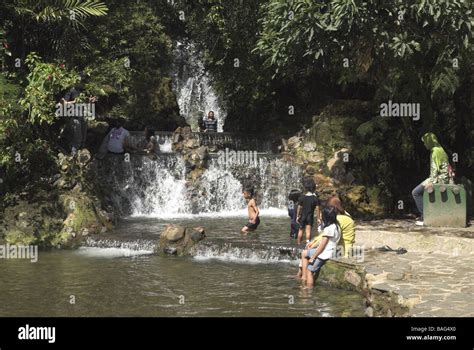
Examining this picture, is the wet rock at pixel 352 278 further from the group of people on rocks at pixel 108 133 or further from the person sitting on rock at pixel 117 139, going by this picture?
the person sitting on rock at pixel 117 139

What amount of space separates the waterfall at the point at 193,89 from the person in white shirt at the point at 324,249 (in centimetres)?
2059

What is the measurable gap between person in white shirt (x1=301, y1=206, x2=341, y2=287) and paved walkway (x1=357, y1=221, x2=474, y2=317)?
2.23 feet

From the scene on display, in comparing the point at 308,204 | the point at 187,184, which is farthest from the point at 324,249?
the point at 187,184

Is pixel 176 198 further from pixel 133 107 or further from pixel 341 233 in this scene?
pixel 341 233

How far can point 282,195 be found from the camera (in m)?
23.7

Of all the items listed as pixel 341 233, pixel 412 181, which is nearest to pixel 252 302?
pixel 341 233

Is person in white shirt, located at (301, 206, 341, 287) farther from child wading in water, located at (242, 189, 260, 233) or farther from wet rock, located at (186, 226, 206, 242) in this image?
child wading in water, located at (242, 189, 260, 233)

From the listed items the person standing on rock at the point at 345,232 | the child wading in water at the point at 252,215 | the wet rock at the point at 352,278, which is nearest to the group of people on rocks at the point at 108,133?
the child wading in water at the point at 252,215

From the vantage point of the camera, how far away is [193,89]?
106 feet

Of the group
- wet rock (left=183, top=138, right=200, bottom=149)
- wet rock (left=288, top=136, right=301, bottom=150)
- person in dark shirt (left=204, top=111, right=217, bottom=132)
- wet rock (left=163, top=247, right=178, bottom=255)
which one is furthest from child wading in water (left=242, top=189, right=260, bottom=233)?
person in dark shirt (left=204, top=111, right=217, bottom=132)

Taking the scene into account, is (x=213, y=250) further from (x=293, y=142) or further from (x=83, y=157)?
(x=293, y=142)

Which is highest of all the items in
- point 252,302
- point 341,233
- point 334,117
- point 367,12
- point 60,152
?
point 367,12

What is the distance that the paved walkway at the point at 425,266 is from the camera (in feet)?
29.0

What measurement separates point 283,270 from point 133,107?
16.1 m
